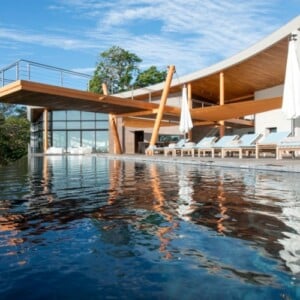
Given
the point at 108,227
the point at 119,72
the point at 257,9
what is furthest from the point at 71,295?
the point at 119,72

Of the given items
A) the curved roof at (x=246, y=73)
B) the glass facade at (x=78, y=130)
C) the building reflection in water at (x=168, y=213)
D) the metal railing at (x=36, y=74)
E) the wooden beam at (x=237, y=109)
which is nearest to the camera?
the building reflection in water at (x=168, y=213)

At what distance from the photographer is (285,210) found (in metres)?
4.06

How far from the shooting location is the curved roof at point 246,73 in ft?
56.7

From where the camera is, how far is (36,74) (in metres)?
14.6

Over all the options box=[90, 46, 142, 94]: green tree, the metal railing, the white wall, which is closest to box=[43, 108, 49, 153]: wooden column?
box=[90, 46, 142, 94]: green tree

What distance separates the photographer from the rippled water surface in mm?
1999

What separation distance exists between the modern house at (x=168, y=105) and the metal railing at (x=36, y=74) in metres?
0.12

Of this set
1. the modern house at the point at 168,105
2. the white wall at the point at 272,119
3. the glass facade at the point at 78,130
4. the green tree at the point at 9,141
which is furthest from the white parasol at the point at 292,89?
the glass facade at the point at 78,130

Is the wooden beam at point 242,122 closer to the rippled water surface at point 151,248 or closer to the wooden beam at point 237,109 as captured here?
the wooden beam at point 237,109

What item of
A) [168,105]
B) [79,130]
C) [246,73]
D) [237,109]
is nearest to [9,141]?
[168,105]

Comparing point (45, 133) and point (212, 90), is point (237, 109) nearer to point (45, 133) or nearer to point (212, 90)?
point (212, 90)

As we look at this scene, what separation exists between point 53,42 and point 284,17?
1315 cm

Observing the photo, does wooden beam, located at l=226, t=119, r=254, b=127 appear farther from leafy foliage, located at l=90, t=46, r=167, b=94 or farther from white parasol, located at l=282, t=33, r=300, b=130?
leafy foliage, located at l=90, t=46, r=167, b=94

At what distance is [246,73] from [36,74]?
13389mm
